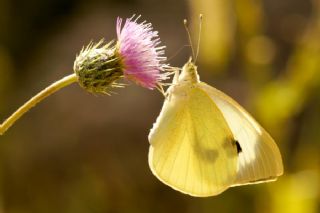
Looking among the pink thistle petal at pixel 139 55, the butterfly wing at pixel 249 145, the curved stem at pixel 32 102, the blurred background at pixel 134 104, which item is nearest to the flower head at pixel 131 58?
the pink thistle petal at pixel 139 55

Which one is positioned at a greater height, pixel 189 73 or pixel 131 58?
pixel 131 58

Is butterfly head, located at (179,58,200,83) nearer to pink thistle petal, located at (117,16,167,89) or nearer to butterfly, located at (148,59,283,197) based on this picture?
butterfly, located at (148,59,283,197)

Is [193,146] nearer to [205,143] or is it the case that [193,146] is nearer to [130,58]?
[205,143]

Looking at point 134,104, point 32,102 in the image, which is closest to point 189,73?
point 32,102

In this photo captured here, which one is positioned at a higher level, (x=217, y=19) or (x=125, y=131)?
(x=217, y=19)

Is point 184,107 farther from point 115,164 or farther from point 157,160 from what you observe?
point 115,164

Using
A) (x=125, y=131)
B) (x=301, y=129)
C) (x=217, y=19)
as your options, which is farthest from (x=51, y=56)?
(x=217, y=19)
